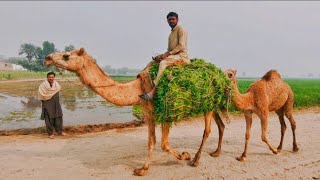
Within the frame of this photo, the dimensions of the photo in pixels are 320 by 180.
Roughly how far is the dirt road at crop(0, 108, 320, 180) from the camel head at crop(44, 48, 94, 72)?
7.78 ft

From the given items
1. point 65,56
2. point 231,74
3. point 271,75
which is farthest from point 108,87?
point 271,75

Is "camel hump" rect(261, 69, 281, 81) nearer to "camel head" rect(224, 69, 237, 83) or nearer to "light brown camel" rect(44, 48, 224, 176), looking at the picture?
"camel head" rect(224, 69, 237, 83)

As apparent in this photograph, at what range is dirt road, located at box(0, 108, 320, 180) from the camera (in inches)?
266

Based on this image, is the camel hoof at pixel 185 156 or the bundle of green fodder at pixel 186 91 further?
the camel hoof at pixel 185 156

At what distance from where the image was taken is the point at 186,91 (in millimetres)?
6578

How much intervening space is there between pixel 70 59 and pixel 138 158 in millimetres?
3366

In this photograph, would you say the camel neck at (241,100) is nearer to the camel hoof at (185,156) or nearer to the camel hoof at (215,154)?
the camel hoof at (215,154)

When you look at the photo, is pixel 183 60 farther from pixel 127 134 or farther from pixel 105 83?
pixel 127 134

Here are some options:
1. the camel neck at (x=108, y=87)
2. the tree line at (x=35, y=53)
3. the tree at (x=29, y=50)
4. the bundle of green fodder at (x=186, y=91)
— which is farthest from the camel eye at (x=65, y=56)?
the tree at (x=29, y=50)

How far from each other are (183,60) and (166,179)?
2677 mm

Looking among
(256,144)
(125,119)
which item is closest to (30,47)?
(125,119)

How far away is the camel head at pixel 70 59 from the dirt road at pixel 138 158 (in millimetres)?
2372

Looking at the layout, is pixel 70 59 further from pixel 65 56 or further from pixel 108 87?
pixel 108 87

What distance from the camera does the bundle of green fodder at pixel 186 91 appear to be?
641 centimetres
